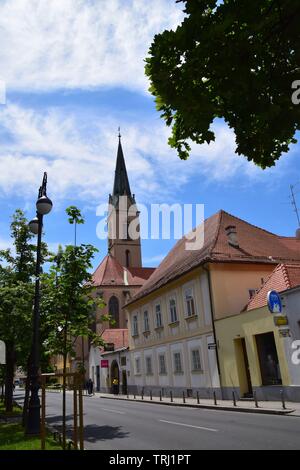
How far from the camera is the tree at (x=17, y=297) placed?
1700cm

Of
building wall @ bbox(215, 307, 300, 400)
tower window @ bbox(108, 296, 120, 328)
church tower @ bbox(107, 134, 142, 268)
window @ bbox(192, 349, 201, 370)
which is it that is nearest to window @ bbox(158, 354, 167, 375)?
window @ bbox(192, 349, 201, 370)

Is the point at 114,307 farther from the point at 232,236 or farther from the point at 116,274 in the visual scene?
the point at 232,236

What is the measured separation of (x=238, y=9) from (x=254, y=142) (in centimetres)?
152

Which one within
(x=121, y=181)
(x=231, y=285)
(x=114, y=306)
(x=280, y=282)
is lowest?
(x=280, y=282)

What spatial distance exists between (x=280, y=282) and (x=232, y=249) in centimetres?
597

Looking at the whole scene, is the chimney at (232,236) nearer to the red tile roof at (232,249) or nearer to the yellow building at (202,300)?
the yellow building at (202,300)

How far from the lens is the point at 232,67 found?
484 centimetres

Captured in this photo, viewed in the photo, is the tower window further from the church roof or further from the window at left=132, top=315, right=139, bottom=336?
the window at left=132, top=315, right=139, bottom=336

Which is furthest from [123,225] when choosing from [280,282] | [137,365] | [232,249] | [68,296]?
[68,296]

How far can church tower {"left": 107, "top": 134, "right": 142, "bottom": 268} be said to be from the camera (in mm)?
80125

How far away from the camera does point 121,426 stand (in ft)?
48.8

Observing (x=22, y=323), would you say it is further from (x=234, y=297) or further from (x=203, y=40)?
(x=203, y=40)

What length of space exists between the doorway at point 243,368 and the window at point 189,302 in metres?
4.69
